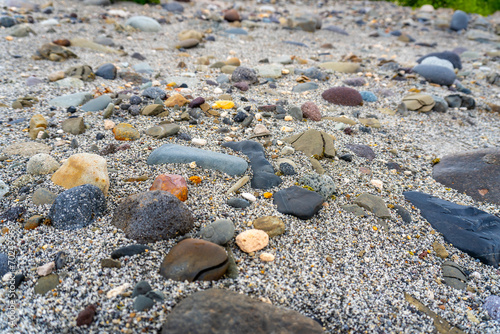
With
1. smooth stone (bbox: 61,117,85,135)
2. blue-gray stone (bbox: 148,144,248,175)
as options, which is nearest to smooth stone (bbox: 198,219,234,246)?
blue-gray stone (bbox: 148,144,248,175)

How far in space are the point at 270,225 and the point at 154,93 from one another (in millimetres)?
2228

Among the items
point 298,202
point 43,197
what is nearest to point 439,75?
point 298,202

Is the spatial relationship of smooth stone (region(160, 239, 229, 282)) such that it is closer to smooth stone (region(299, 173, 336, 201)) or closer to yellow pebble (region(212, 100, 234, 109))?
smooth stone (region(299, 173, 336, 201))

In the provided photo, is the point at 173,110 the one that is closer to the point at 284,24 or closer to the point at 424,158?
the point at 424,158

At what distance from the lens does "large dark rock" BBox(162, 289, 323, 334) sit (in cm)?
132

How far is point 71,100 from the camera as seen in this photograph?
3.31 m

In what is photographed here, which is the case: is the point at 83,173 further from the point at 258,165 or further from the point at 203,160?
the point at 258,165

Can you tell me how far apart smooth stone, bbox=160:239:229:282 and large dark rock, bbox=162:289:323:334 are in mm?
133

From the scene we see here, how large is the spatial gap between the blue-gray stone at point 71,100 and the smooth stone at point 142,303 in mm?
2505

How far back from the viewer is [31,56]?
444cm

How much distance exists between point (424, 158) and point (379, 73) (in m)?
2.40

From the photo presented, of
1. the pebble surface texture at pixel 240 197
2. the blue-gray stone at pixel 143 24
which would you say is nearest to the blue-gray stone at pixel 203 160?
the pebble surface texture at pixel 240 197

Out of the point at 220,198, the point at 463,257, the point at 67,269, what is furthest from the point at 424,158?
the point at 67,269

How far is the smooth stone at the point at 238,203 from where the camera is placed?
2.10 metres
